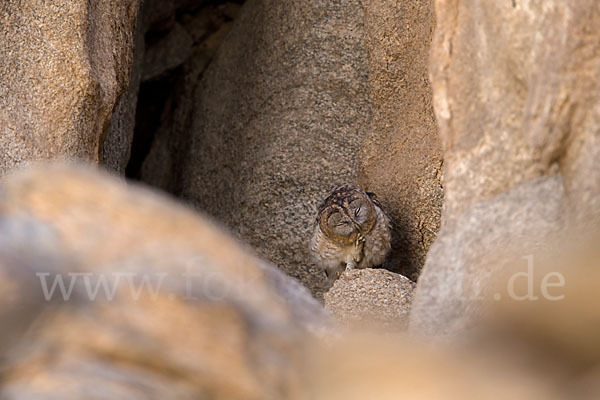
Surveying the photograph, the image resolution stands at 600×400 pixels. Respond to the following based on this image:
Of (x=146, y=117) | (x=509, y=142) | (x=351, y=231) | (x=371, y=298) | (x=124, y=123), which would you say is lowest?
(x=371, y=298)

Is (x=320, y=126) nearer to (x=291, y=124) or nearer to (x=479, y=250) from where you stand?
(x=291, y=124)

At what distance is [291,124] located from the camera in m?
5.60

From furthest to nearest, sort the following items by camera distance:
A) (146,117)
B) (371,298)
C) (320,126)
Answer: (146,117) < (320,126) < (371,298)

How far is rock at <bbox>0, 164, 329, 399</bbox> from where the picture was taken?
1.66 m

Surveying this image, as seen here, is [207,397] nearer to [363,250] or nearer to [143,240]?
[143,240]

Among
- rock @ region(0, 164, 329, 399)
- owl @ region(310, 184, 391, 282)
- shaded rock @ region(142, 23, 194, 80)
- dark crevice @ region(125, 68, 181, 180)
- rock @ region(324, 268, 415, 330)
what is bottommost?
rock @ region(0, 164, 329, 399)

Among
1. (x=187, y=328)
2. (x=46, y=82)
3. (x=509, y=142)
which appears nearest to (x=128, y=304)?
(x=187, y=328)

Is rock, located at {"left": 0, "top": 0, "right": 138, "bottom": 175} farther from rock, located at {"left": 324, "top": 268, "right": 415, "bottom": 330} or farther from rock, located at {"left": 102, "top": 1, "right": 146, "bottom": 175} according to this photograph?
rock, located at {"left": 324, "top": 268, "right": 415, "bottom": 330}

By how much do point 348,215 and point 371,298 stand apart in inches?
38.5

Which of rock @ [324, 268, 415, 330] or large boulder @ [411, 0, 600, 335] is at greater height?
large boulder @ [411, 0, 600, 335]

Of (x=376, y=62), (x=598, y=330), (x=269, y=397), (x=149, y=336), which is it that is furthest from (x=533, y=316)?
(x=376, y=62)

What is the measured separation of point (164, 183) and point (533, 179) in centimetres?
475

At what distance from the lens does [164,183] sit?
22.3 feet

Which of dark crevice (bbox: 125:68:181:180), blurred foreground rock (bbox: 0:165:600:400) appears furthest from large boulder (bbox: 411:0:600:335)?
dark crevice (bbox: 125:68:181:180)
